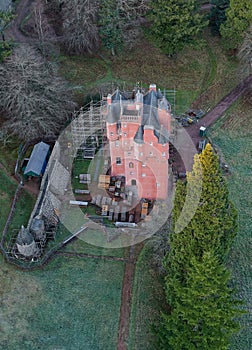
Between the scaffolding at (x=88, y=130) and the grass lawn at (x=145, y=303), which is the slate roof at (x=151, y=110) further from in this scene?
the grass lawn at (x=145, y=303)

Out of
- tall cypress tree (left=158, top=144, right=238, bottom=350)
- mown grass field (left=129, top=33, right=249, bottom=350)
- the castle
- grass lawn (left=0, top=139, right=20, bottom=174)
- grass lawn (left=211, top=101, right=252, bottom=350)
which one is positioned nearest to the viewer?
tall cypress tree (left=158, top=144, right=238, bottom=350)

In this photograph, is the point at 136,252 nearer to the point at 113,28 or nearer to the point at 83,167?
the point at 83,167

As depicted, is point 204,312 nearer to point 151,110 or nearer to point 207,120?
point 151,110

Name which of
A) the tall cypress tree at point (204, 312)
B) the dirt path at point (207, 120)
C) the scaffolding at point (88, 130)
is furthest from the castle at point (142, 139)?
the tall cypress tree at point (204, 312)

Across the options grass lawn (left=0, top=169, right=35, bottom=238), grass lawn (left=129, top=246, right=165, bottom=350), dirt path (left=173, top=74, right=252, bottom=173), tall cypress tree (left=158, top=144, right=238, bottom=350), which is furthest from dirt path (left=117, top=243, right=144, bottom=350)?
dirt path (left=173, top=74, right=252, bottom=173)

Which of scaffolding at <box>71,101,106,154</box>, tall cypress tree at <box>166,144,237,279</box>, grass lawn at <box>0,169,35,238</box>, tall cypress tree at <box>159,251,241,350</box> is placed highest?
scaffolding at <box>71,101,106,154</box>

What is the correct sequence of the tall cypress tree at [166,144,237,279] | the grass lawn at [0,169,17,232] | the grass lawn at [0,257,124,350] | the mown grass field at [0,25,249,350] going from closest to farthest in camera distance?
1. the tall cypress tree at [166,144,237,279]
2. the grass lawn at [0,257,124,350]
3. the mown grass field at [0,25,249,350]
4. the grass lawn at [0,169,17,232]

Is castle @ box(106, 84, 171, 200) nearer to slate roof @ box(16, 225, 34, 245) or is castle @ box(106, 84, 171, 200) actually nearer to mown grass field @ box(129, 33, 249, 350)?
mown grass field @ box(129, 33, 249, 350)
